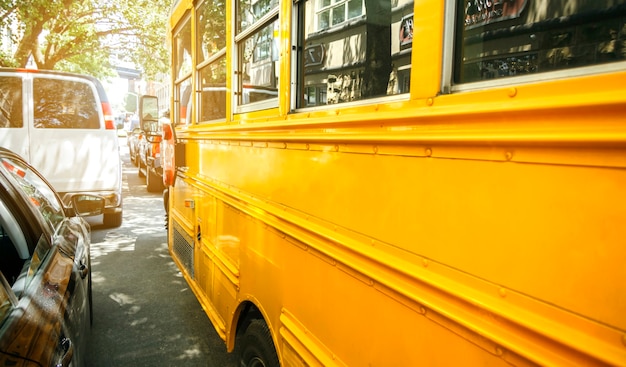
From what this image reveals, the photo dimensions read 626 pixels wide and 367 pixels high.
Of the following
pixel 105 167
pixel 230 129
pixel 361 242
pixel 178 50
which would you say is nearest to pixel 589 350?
pixel 361 242

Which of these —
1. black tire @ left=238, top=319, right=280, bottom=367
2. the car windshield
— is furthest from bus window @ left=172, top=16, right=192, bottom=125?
black tire @ left=238, top=319, right=280, bottom=367

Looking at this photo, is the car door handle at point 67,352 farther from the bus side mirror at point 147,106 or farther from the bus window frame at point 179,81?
the bus side mirror at point 147,106

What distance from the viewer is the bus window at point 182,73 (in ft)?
11.9

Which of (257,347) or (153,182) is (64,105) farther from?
(257,347)

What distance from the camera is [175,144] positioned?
385 centimetres

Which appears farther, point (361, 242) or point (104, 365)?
point (104, 365)

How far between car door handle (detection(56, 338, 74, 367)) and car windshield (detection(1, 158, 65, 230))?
1.00 m

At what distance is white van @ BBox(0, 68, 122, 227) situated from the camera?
18.7 ft

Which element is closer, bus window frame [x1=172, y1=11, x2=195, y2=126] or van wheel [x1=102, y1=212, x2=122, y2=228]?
bus window frame [x1=172, y1=11, x2=195, y2=126]

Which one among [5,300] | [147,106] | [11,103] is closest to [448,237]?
[5,300]

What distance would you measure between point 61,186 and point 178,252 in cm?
292

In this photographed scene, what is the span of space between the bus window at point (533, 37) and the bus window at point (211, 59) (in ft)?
6.10

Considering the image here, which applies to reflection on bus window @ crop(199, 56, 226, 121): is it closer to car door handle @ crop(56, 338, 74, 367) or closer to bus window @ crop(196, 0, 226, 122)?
bus window @ crop(196, 0, 226, 122)

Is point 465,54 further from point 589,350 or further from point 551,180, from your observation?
point 589,350
